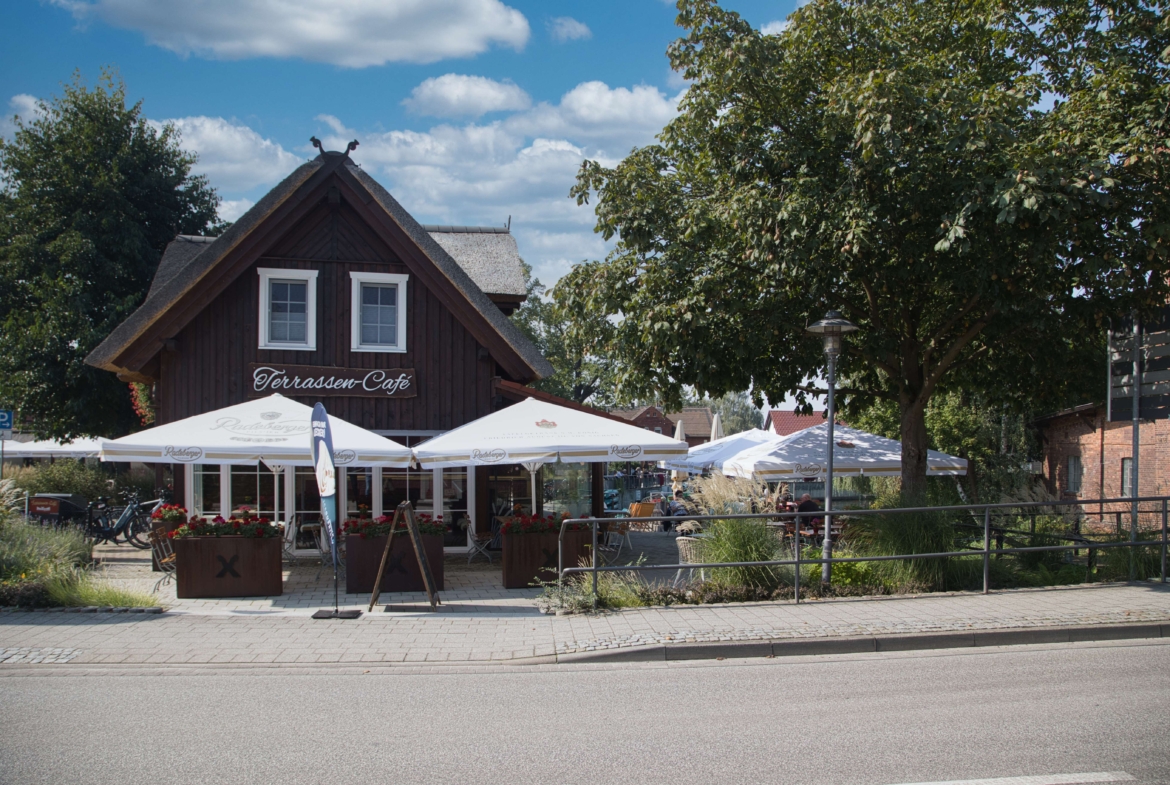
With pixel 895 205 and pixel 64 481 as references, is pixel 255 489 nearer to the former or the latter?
pixel 895 205

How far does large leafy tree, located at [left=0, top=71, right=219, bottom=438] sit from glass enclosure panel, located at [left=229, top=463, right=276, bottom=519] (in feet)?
44.4

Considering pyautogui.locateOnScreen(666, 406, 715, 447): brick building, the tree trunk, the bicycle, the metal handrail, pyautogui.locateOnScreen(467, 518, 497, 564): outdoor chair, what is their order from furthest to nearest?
1. pyautogui.locateOnScreen(666, 406, 715, 447): brick building
2. the bicycle
3. pyautogui.locateOnScreen(467, 518, 497, 564): outdoor chair
4. the tree trunk
5. the metal handrail

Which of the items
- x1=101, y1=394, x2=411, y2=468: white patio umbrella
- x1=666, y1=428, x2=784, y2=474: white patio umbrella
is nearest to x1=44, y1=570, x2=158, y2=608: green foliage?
x1=101, y1=394, x2=411, y2=468: white patio umbrella

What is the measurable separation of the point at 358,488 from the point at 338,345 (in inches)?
97.2

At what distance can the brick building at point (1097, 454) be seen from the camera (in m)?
17.0

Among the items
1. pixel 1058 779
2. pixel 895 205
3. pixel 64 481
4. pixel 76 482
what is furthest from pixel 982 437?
pixel 64 481

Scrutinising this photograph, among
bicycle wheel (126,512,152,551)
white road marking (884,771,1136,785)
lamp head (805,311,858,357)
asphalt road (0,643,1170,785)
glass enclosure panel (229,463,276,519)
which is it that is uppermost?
lamp head (805,311,858,357)

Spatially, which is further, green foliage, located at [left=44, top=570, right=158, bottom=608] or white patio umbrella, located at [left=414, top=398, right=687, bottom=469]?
white patio umbrella, located at [left=414, top=398, right=687, bottom=469]

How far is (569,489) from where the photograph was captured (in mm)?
16516

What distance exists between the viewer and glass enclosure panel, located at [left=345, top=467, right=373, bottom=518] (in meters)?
14.6

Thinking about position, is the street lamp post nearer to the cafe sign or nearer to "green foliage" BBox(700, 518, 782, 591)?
"green foliage" BBox(700, 518, 782, 591)

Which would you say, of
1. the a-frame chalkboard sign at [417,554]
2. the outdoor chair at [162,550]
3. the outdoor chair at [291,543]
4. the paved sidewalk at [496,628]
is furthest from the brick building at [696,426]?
the a-frame chalkboard sign at [417,554]

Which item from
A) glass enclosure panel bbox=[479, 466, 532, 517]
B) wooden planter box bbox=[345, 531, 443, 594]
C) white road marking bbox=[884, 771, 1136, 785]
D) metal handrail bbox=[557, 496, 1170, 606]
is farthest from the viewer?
glass enclosure panel bbox=[479, 466, 532, 517]

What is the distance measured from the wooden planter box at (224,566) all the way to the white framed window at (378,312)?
15.6ft
